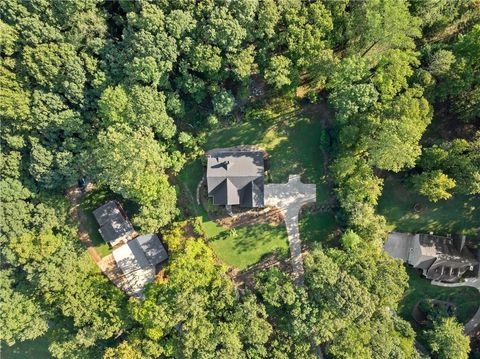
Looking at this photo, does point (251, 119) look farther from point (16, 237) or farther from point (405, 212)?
point (16, 237)

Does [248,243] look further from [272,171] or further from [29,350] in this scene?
[29,350]

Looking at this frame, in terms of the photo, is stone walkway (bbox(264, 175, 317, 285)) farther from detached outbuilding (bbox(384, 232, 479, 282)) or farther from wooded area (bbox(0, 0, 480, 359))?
detached outbuilding (bbox(384, 232, 479, 282))

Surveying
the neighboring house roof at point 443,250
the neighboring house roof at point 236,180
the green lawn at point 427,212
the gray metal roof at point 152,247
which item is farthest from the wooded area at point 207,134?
the neighboring house roof at point 443,250

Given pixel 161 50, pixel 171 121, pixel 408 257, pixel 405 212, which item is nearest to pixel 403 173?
pixel 405 212

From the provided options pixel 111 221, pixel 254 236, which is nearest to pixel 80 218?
pixel 111 221

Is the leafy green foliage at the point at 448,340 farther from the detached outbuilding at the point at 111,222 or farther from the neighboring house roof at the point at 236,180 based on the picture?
the detached outbuilding at the point at 111,222

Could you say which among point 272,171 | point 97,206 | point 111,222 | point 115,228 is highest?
point 97,206
